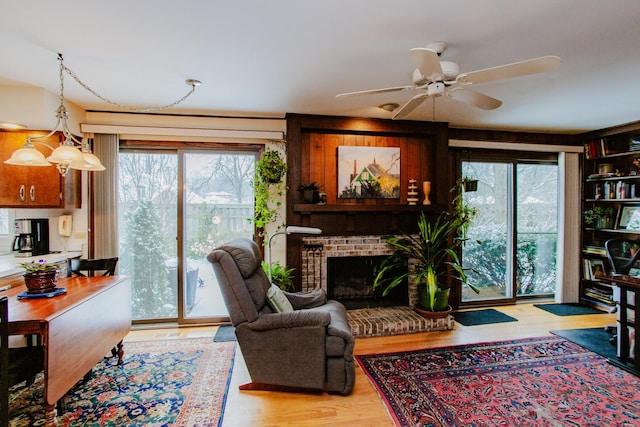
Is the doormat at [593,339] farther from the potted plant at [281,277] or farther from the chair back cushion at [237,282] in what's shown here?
the chair back cushion at [237,282]

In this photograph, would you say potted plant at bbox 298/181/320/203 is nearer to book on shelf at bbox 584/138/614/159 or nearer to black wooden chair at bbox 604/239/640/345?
black wooden chair at bbox 604/239/640/345

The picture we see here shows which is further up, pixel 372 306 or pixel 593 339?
pixel 372 306

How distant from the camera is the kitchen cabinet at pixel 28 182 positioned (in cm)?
299

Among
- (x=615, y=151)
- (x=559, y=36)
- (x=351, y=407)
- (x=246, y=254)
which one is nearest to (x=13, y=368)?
(x=246, y=254)

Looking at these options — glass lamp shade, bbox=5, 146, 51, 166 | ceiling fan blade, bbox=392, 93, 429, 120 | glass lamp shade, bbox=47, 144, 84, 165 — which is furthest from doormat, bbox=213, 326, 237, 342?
ceiling fan blade, bbox=392, 93, 429, 120

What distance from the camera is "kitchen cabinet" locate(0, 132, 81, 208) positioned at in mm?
2986

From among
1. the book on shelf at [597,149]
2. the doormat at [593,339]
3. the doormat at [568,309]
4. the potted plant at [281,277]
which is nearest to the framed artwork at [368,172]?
the potted plant at [281,277]

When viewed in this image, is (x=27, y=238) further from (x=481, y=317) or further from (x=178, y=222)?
(x=481, y=317)

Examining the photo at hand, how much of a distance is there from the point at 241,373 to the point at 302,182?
2059 mm

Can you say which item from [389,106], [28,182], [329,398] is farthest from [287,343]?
[28,182]

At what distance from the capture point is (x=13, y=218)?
3.20 meters

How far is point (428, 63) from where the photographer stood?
68.7 inches

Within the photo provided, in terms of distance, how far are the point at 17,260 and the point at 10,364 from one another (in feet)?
4.94

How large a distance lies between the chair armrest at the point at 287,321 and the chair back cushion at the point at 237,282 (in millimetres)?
58
